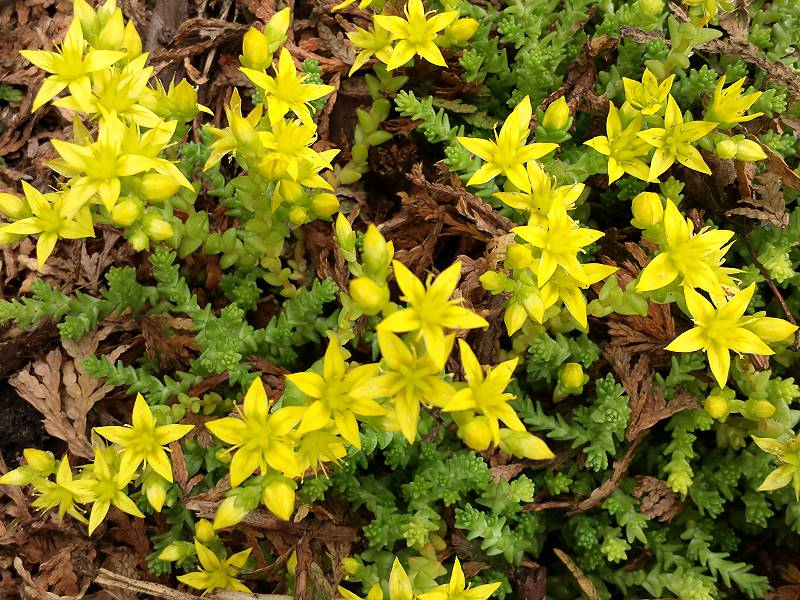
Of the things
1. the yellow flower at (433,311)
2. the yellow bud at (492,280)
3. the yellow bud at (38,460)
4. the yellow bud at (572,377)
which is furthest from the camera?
the yellow bud at (572,377)

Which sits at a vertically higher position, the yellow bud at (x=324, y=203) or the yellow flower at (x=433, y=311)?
the yellow flower at (x=433, y=311)

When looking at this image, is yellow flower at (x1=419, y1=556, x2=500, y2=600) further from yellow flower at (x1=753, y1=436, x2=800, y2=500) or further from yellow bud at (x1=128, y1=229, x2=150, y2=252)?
yellow bud at (x1=128, y1=229, x2=150, y2=252)

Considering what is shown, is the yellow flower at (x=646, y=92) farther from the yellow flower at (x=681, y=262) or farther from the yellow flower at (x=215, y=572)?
the yellow flower at (x=215, y=572)

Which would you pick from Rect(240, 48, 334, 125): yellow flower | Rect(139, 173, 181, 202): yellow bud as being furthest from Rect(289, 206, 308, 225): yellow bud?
Rect(139, 173, 181, 202): yellow bud

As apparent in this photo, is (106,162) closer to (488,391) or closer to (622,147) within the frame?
(488,391)

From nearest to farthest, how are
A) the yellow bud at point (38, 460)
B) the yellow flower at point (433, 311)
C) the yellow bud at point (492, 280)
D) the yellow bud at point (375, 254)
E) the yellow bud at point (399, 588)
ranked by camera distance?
1. the yellow flower at point (433, 311)
2. the yellow bud at point (375, 254)
3. the yellow bud at point (399, 588)
4. the yellow bud at point (492, 280)
5. the yellow bud at point (38, 460)

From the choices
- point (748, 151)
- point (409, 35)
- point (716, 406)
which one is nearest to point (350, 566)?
point (716, 406)

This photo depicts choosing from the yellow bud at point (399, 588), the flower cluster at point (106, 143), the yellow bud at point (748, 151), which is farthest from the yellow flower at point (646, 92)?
the yellow bud at point (399, 588)

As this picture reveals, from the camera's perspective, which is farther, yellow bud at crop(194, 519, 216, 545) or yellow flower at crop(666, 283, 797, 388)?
yellow bud at crop(194, 519, 216, 545)
